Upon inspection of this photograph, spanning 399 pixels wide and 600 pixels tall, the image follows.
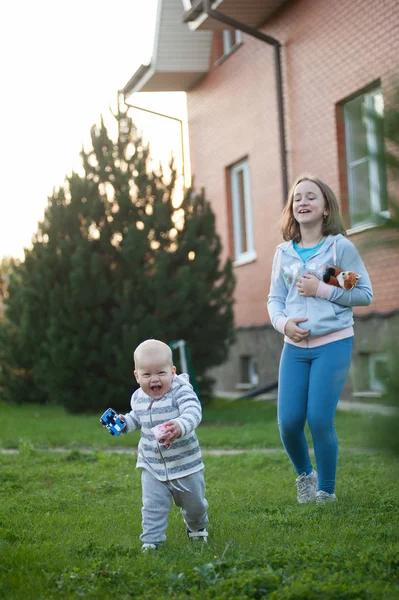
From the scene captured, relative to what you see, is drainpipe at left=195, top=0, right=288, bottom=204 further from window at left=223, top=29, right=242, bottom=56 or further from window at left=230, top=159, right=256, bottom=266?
window at left=230, top=159, right=256, bottom=266

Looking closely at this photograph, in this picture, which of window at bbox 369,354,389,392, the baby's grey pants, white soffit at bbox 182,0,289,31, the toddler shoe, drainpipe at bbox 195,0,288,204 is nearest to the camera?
window at bbox 369,354,389,392

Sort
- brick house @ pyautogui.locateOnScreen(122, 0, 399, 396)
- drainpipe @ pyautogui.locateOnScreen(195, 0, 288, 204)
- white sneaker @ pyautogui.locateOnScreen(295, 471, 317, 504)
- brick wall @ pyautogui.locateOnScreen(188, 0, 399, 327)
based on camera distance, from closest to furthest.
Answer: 1. white sneaker @ pyautogui.locateOnScreen(295, 471, 317, 504)
2. brick wall @ pyautogui.locateOnScreen(188, 0, 399, 327)
3. brick house @ pyautogui.locateOnScreen(122, 0, 399, 396)
4. drainpipe @ pyautogui.locateOnScreen(195, 0, 288, 204)

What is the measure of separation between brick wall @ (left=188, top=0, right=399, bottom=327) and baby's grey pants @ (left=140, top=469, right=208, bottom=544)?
16.9 ft

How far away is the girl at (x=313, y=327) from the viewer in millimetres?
4918

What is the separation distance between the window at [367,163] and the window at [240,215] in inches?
527

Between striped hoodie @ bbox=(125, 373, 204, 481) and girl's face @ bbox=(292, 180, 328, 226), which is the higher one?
girl's face @ bbox=(292, 180, 328, 226)

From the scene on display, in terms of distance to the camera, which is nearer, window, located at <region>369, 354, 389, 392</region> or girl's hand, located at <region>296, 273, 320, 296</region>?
window, located at <region>369, 354, 389, 392</region>

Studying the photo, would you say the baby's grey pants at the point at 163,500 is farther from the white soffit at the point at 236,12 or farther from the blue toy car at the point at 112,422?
the white soffit at the point at 236,12

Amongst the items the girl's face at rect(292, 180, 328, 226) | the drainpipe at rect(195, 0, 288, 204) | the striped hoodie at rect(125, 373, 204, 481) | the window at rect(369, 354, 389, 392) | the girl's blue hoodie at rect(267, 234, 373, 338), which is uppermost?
the drainpipe at rect(195, 0, 288, 204)

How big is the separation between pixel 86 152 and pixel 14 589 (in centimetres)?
998

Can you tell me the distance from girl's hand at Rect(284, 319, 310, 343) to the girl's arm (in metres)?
0.21

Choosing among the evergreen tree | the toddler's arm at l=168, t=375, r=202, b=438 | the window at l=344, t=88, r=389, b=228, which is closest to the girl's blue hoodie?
the toddler's arm at l=168, t=375, r=202, b=438

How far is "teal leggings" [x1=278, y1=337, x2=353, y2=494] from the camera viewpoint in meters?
4.91

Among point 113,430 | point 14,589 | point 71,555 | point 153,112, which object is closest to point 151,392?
point 113,430
